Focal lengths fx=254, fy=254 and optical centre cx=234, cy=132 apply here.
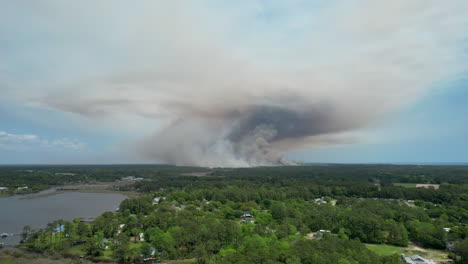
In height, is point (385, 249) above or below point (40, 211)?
above

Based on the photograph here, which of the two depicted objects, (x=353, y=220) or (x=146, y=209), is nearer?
(x=353, y=220)

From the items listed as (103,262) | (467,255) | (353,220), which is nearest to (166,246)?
(103,262)

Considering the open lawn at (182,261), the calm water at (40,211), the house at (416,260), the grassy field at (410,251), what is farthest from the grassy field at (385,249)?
the calm water at (40,211)

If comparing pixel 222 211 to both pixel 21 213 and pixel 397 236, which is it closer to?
pixel 397 236

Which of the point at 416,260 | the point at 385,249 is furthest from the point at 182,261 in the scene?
the point at 416,260

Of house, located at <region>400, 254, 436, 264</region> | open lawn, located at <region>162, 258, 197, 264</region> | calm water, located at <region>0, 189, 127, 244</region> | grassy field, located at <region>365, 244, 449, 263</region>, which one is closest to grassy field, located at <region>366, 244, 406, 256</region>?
grassy field, located at <region>365, 244, 449, 263</region>

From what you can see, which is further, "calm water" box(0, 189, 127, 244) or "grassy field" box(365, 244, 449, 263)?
"calm water" box(0, 189, 127, 244)

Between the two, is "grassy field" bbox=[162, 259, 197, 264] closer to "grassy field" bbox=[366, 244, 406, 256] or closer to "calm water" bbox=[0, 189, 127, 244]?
"grassy field" bbox=[366, 244, 406, 256]

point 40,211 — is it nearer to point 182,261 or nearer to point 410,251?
point 182,261
